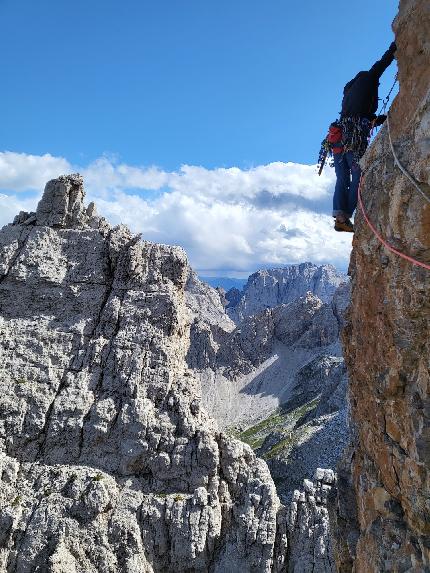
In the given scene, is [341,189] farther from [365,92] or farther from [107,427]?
[107,427]

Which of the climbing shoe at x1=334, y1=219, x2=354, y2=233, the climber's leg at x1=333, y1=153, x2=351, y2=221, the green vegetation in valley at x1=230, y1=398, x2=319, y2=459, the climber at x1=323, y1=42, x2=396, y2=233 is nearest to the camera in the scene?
the climber at x1=323, y1=42, x2=396, y2=233

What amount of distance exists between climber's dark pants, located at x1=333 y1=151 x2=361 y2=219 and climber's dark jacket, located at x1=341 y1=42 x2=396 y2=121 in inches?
49.1

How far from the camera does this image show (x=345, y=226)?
572 inches

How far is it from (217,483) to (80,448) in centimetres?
1318

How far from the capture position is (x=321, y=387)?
198500 millimetres

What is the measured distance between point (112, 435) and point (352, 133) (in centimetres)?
3651

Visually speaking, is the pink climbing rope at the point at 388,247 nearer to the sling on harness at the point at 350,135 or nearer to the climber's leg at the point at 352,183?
the climber's leg at the point at 352,183

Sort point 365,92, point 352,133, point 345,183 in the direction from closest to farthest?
point 365,92 < point 352,133 < point 345,183

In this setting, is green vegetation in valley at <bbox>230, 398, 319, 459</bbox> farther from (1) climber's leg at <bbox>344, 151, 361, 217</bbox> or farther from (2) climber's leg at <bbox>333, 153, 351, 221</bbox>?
(1) climber's leg at <bbox>344, 151, 361, 217</bbox>

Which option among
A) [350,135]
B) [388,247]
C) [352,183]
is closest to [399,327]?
[388,247]

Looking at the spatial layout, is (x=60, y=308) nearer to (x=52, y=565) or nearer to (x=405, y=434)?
(x=52, y=565)

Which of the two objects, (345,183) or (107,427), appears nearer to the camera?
(345,183)

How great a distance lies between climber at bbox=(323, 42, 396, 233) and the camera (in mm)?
13597

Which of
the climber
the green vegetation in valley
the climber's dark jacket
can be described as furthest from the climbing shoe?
the green vegetation in valley
